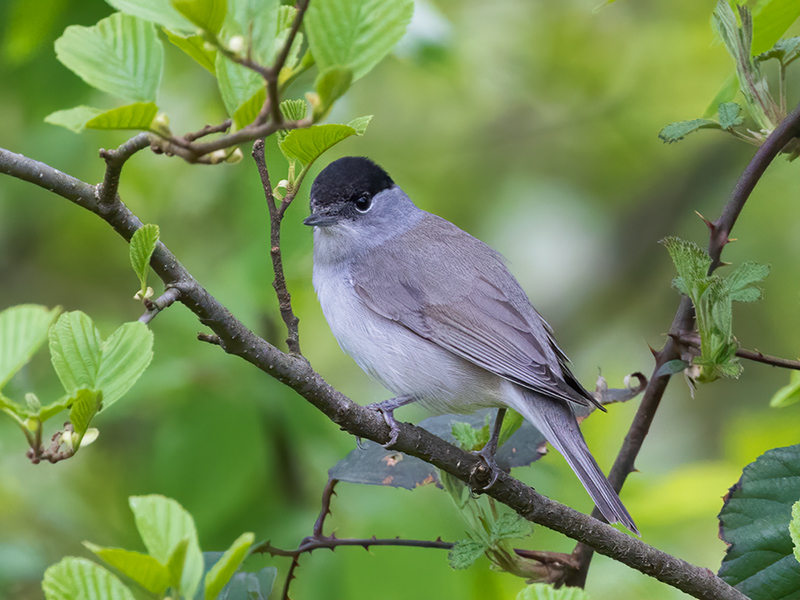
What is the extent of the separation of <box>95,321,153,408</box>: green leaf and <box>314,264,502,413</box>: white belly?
1.55m

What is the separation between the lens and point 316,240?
3.27 m

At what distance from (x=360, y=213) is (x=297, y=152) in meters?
1.82

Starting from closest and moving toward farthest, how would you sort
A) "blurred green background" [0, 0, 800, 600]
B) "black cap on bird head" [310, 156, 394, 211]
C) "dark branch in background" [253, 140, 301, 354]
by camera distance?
"dark branch in background" [253, 140, 301, 354]
"blurred green background" [0, 0, 800, 600]
"black cap on bird head" [310, 156, 394, 211]

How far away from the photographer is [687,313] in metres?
2.03

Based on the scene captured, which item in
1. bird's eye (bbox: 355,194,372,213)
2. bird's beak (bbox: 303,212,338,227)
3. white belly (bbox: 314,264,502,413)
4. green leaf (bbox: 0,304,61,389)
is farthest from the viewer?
bird's eye (bbox: 355,194,372,213)


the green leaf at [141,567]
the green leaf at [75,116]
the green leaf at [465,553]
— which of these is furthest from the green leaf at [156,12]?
the green leaf at [465,553]

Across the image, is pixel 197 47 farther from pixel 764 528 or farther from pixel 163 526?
pixel 764 528

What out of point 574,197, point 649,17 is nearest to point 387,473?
point 574,197

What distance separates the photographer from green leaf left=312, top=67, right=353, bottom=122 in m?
1.00

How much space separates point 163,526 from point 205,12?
618 mm

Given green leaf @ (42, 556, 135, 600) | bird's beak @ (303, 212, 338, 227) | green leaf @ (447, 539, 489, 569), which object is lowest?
green leaf @ (42, 556, 135, 600)

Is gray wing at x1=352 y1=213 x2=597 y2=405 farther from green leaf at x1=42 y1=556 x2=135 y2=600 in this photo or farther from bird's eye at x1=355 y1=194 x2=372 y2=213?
green leaf at x1=42 y1=556 x2=135 y2=600

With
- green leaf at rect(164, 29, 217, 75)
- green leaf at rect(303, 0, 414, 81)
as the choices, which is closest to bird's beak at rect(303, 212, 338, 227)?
green leaf at rect(164, 29, 217, 75)

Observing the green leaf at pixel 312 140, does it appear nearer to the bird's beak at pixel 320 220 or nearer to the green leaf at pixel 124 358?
the green leaf at pixel 124 358
